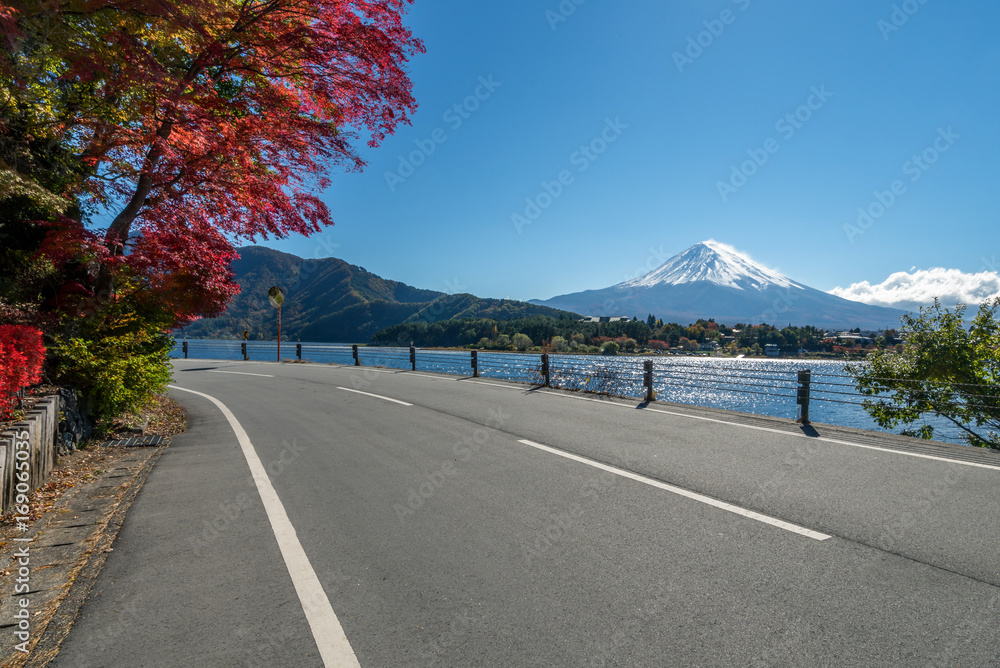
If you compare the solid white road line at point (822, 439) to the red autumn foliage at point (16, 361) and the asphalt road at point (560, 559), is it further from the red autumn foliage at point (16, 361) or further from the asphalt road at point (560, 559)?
the red autumn foliage at point (16, 361)

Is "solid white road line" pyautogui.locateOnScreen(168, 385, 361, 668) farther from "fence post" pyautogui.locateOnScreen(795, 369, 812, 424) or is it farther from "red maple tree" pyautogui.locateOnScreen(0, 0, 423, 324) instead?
"fence post" pyautogui.locateOnScreen(795, 369, 812, 424)

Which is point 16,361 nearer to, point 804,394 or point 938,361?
point 804,394

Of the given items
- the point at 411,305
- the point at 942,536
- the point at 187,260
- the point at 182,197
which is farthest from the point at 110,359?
the point at 411,305

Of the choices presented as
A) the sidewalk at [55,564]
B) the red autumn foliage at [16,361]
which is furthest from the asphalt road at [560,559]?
the red autumn foliage at [16,361]

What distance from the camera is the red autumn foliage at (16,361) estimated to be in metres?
4.69

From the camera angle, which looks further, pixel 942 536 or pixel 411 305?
pixel 411 305

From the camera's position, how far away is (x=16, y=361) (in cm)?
493

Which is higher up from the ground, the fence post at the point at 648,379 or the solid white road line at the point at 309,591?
the fence post at the point at 648,379

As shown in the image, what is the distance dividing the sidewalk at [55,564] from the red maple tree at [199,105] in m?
3.55

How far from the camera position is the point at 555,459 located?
5973 mm

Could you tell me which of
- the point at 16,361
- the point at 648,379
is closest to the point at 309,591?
the point at 16,361

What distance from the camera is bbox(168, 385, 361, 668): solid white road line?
2.39 meters

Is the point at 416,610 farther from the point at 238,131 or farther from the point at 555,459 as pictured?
the point at 238,131

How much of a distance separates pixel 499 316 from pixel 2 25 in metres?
107
